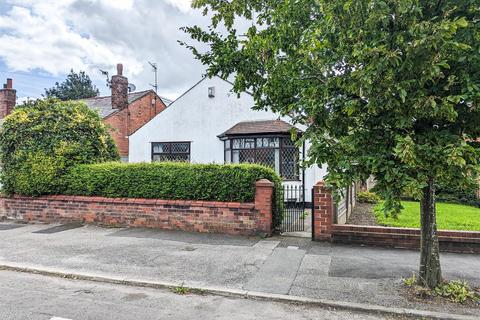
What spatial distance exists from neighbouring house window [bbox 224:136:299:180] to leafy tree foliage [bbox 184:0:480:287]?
896 centimetres

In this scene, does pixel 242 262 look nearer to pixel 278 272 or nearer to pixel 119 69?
pixel 278 272

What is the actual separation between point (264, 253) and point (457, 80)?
4.48 metres

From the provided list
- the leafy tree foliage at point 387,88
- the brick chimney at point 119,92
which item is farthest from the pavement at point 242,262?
the brick chimney at point 119,92

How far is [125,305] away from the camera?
15.1 feet

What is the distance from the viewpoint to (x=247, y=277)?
Answer: 5.64m

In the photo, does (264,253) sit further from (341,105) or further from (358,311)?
A: (341,105)

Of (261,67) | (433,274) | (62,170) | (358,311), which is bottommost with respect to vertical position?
(358,311)

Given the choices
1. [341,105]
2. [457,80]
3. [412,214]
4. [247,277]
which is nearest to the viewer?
[457,80]

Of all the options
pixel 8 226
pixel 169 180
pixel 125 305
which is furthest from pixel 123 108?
pixel 125 305

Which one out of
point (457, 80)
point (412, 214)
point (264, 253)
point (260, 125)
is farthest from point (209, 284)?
point (260, 125)

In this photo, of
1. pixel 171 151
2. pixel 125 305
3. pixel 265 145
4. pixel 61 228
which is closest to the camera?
pixel 125 305

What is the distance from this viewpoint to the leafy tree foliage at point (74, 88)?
48.1 meters

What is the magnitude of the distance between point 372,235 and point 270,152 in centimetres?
775

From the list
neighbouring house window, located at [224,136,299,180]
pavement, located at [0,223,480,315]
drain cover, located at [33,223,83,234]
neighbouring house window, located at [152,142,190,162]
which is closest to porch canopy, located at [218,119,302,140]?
neighbouring house window, located at [224,136,299,180]
